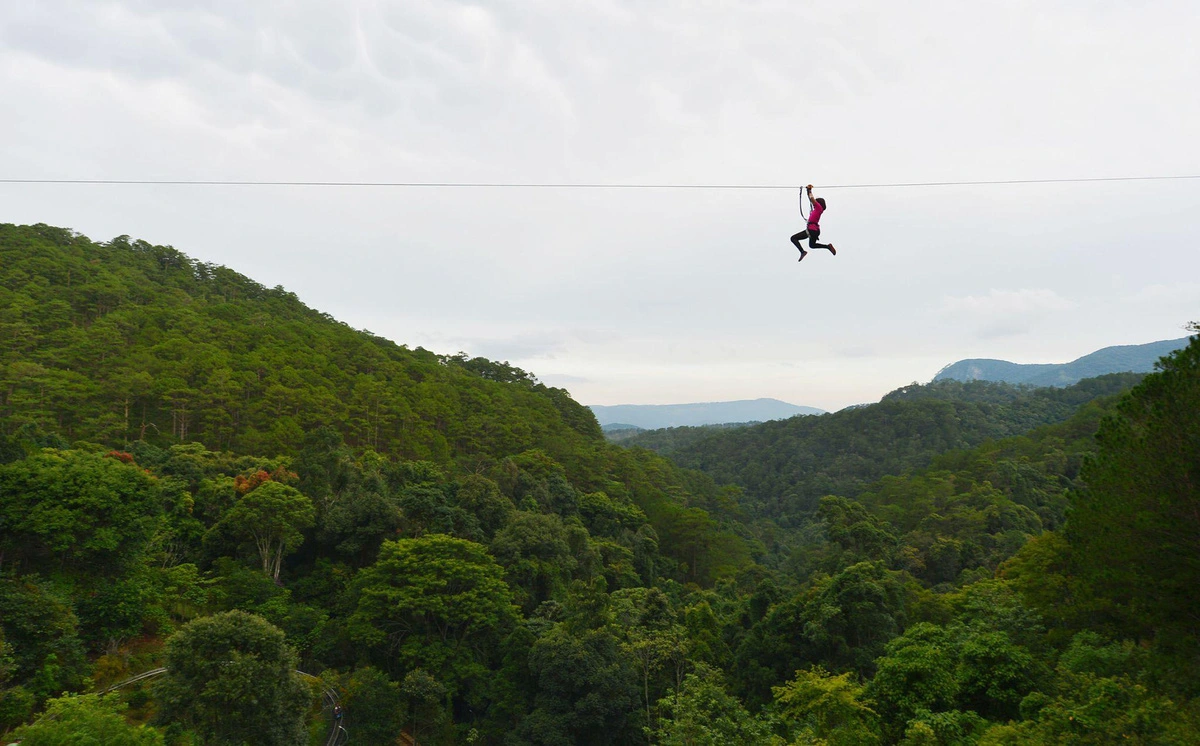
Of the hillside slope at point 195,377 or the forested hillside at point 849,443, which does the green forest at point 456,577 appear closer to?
the hillside slope at point 195,377

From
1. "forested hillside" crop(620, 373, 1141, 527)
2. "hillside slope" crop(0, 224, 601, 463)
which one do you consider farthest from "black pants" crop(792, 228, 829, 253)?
"forested hillside" crop(620, 373, 1141, 527)

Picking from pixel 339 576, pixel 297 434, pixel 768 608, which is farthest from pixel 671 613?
pixel 297 434

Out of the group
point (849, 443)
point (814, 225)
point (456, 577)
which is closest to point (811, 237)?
point (814, 225)

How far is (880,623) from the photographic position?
17.5 meters

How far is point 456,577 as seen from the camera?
19016 mm

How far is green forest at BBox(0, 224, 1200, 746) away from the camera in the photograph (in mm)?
9070

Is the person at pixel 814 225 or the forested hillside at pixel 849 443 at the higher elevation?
the person at pixel 814 225

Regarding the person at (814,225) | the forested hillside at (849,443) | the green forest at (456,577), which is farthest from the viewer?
the forested hillside at (849,443)

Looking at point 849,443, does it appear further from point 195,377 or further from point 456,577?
point 195,377

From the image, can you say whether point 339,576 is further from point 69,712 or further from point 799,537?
point 799,537

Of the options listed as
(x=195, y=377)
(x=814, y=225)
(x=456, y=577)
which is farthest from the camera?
(x=195, y=377)

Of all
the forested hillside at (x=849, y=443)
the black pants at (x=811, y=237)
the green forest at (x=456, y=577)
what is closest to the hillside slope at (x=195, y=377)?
the green forest at (x=456, y=577)

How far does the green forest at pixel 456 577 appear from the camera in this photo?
357 inches

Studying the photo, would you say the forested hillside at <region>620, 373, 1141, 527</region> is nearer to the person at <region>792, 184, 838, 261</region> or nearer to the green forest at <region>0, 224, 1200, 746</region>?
the green forest at <region>0, 224, 1200, 746</region>
